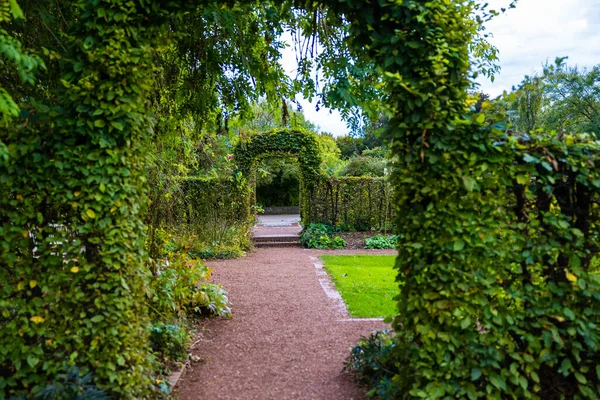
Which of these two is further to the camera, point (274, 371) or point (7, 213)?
point (274, 371)

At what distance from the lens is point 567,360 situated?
2.71 meters

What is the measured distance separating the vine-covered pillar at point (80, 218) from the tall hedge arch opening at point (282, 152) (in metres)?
10.2

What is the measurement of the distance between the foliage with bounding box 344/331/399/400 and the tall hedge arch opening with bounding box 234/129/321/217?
9461 millimetres

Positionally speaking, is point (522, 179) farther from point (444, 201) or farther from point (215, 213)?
point (215, 213)

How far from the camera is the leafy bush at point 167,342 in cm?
439

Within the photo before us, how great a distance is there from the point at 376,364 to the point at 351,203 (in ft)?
37.1

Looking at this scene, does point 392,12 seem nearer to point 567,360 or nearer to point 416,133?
point 416,133

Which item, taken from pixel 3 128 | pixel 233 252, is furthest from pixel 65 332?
pixel 233 252

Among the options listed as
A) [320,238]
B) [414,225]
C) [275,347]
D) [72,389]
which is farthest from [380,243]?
[72,389]

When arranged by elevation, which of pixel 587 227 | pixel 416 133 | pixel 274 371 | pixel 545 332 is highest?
pixel 416 133

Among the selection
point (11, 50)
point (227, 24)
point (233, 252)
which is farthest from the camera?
point (233, 252)

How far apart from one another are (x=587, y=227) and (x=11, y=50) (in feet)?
11.6

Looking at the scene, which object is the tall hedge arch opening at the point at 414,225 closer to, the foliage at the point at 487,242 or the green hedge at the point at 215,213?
the foliage at the point at 487,242

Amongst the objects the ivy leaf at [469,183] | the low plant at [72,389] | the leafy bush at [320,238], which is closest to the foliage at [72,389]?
the low plant at [72,389]
